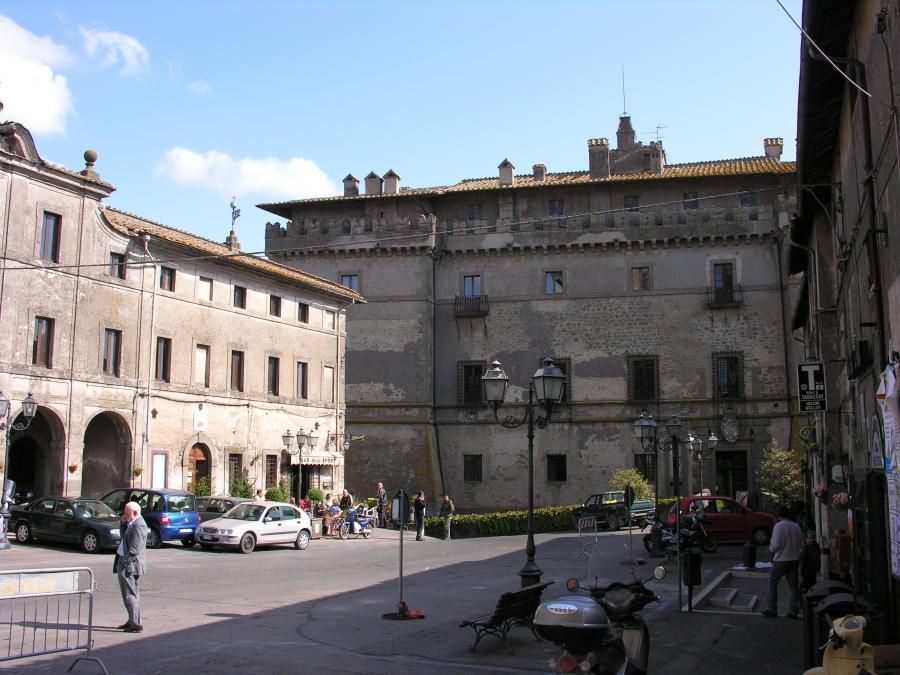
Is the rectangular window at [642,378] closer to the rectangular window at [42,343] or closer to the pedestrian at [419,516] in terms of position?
the pedestrian at [419,516]

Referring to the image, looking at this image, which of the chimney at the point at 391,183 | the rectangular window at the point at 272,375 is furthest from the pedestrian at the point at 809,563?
the chimney at the point at 391,183

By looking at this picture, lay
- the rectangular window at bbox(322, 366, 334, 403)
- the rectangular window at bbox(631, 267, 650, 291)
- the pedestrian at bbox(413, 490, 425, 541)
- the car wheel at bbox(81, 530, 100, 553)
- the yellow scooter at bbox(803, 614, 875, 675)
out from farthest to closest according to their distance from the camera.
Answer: the rectangular window at bbox(631, 267, 650, 291) < the rectangular window at bbox(322, 366, 334, 403) < the pedestrian at bbox(413, 490, 425, 541) < the car wheel at bbox(81, 530, 100, 553) < the yellow scooter at bbox(803, 614, 875, 675)

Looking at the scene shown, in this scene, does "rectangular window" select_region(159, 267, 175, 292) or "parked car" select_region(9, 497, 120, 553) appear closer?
"parked car" select_region(9, 497, 120, 553)

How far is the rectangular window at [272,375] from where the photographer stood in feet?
115

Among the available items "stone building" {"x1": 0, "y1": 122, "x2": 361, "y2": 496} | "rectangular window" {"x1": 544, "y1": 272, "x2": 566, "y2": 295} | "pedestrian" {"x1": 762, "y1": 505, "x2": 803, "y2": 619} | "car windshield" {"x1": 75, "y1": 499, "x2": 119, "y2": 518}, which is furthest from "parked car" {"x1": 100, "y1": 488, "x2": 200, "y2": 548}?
"rectangular window" {"x1": 544, "y1": 272, "x2": 566, "y2": 295}

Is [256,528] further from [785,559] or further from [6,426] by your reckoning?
[785,559]

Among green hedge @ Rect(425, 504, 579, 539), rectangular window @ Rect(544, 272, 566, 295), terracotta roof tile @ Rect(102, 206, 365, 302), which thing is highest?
rectangular window @ Rect(544, 272, 566, 295)

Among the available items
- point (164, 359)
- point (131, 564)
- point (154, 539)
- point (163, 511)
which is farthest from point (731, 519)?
point (131, 564)

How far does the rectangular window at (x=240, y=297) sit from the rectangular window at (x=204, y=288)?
131 centimetres

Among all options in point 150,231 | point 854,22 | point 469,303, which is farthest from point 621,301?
point 854,22

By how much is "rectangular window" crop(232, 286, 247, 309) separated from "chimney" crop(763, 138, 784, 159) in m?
29.7

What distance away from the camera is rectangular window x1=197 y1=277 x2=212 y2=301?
31.9 m

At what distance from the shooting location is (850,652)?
5.98 metres

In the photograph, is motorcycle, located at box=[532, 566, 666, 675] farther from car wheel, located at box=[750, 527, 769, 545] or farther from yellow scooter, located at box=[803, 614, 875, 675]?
car wheel, located at box=[750, 527, 769, 545]
